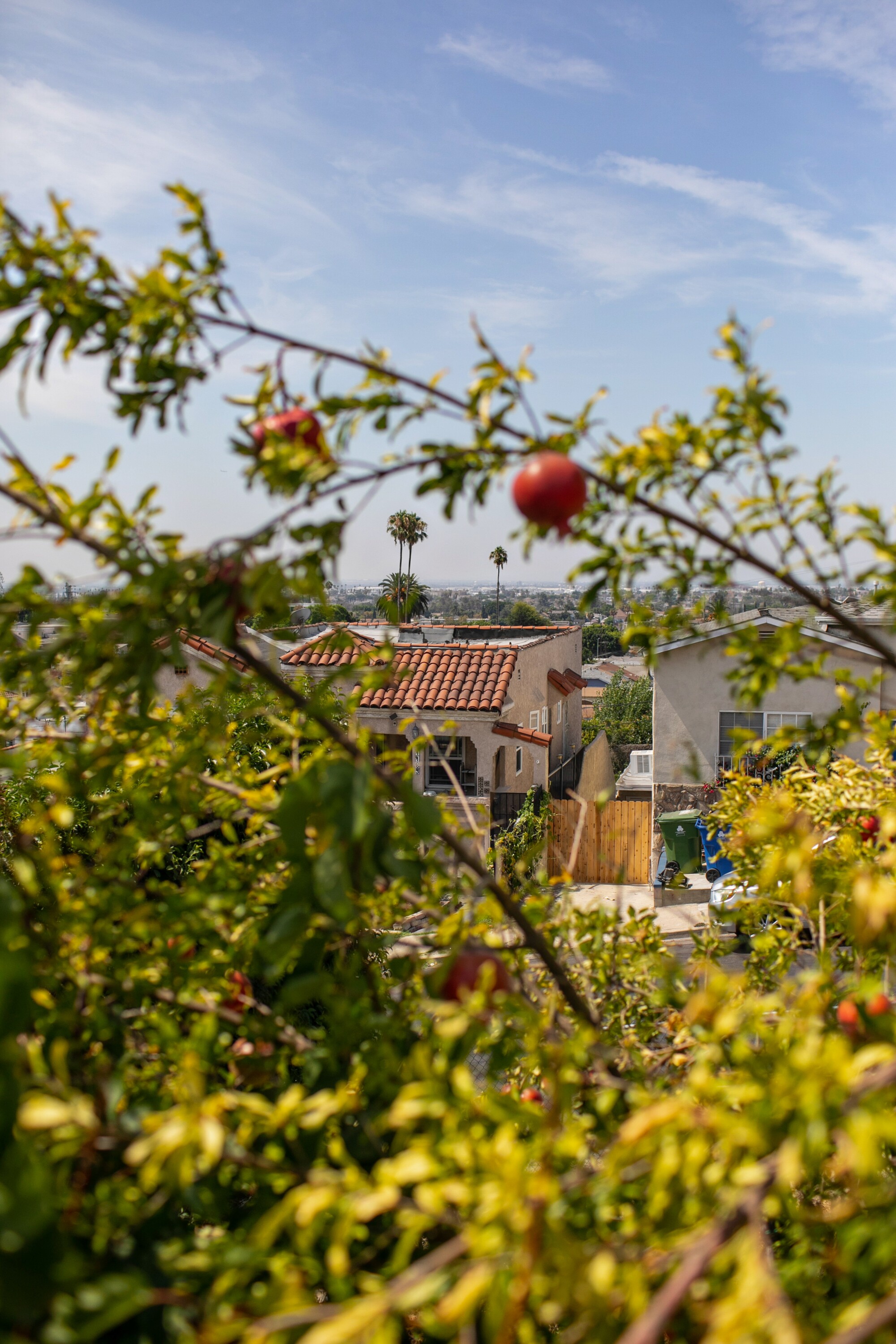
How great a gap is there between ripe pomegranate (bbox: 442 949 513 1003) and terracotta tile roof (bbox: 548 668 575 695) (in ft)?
65.2

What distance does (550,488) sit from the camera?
1804 millimetres

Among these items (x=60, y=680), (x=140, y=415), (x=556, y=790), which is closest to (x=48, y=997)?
(x=60, y=680)

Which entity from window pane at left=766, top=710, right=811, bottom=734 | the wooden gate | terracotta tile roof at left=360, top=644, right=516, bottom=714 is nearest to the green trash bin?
the wooden gate

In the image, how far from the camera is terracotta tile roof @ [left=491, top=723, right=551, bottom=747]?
1573 centimetres

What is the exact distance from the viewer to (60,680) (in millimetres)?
2221

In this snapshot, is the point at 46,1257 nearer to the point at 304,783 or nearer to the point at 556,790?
the point at 304,783

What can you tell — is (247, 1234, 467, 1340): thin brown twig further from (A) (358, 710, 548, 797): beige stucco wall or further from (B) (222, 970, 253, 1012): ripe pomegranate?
(A) (358, 710, 548, 797): beige stucco wall

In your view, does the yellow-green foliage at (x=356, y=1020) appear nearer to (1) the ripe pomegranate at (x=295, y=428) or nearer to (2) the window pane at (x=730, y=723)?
(1) the ripe pomegranate at (x=295, y=428)

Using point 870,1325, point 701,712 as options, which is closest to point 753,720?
point 701,712

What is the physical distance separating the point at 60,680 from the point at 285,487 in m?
0.91

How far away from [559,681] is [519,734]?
6510 mm

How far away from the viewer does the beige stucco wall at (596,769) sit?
24.3 meters

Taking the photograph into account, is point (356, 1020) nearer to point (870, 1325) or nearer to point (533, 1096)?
point (533, 1096)

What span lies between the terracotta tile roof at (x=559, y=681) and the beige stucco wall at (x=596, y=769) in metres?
2.55
